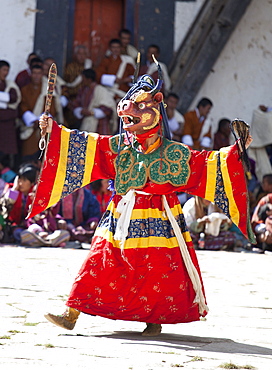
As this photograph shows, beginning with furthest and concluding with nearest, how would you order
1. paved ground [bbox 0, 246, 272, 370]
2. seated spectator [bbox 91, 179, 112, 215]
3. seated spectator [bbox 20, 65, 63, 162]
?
→ seated spectator [bbox 20, 65, 63, 162] < seated spectator [bbox 91, 179, 112, 215] < paved ground [bbox 0, 246, 272, 370]

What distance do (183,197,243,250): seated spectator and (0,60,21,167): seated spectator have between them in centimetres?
286

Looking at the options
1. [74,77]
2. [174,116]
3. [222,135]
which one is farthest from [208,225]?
[74,77]

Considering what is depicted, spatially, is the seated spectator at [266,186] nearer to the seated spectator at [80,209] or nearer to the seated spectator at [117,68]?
the seated spectator at [80,209]

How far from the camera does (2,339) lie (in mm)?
3957

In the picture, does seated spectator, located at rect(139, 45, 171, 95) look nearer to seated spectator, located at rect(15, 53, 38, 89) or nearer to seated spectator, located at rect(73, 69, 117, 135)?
seated spectator, located at rect(73, 69, 117, 135)

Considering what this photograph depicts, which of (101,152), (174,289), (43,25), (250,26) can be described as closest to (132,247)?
(174,289)

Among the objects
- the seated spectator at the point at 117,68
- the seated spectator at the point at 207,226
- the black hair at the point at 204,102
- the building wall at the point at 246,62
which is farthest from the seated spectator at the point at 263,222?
the building wall at the point at 246,62

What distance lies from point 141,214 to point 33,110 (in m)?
6.57

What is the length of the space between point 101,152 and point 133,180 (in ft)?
0.99

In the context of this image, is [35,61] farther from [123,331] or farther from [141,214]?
[123,331]

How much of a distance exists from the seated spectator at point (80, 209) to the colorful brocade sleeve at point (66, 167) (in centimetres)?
447

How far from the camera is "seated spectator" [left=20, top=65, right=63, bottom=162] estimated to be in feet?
35.2

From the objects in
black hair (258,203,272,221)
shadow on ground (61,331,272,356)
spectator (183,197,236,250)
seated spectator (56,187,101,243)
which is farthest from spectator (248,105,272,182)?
shadow on ground (61,331,272,356)

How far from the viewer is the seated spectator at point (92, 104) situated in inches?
440
